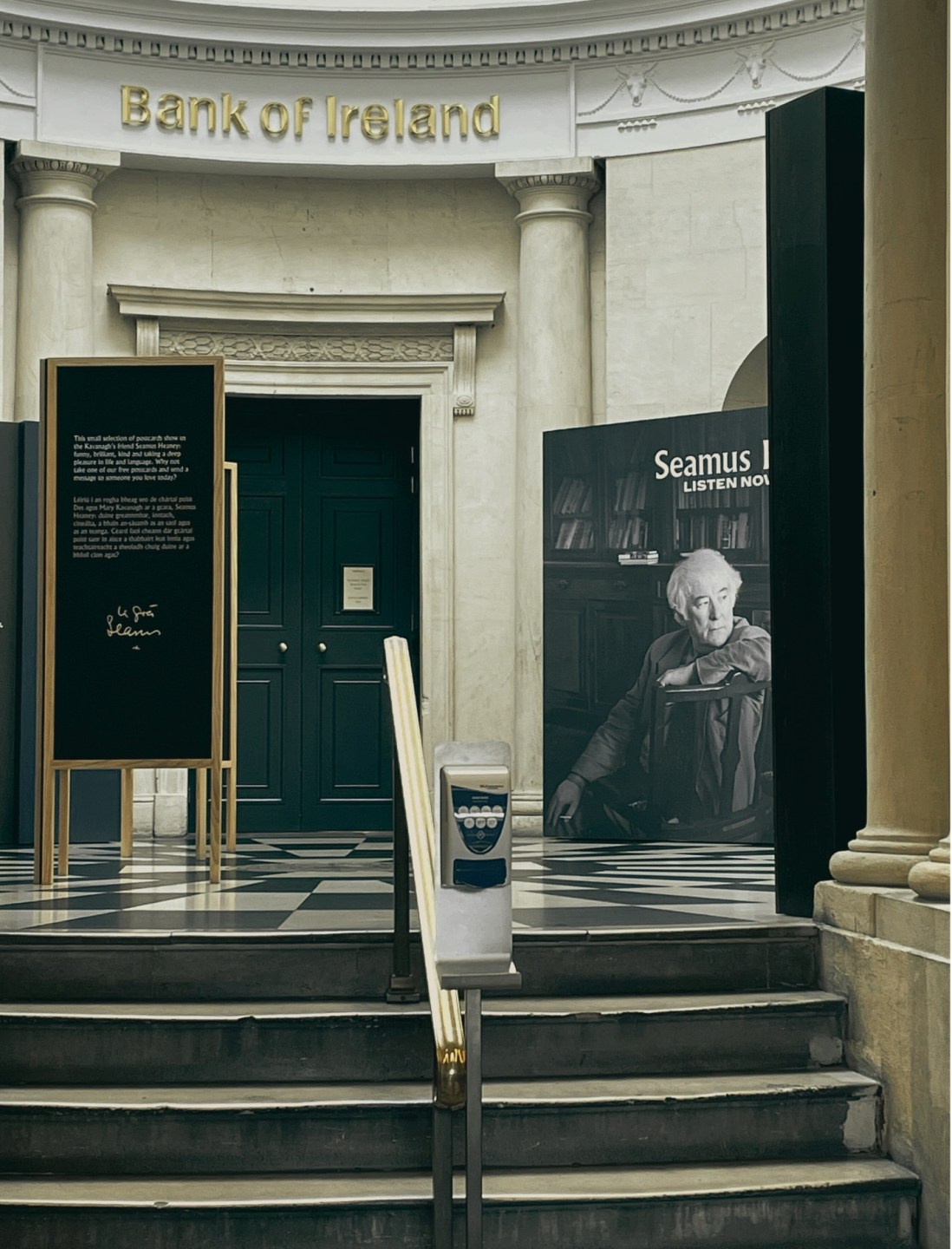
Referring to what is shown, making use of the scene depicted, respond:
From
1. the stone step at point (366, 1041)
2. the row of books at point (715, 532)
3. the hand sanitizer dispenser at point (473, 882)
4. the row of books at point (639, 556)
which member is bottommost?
the stone step at point (366, 1041)

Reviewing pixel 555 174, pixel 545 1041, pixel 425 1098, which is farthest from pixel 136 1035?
pixel 555 174

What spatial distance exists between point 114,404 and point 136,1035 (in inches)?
126

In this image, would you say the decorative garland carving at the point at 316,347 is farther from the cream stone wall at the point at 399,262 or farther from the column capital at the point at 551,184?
the column capital at the point at 551,184

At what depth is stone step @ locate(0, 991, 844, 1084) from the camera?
175 inches

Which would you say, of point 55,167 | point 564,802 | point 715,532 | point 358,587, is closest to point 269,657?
point 358,587

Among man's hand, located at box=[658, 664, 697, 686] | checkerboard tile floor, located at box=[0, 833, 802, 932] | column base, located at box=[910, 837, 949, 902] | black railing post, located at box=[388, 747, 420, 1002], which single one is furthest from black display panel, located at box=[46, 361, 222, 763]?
man's hand, located at box=[658, 664, 697, 686]

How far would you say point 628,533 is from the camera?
9789 millimetres

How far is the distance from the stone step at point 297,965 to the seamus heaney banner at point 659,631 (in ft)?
14.8

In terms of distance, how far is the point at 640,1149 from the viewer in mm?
4273

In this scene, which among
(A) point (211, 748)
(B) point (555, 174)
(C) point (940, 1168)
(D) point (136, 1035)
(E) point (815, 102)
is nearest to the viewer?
(C) point (940, 1168)

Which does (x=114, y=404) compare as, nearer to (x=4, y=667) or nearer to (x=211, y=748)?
(x=211, y=748)

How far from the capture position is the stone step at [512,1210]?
3908 millimetres

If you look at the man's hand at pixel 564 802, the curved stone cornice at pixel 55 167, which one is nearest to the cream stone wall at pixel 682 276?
the man's hand at pixel 564 802

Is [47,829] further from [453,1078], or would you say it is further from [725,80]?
[725,80]
